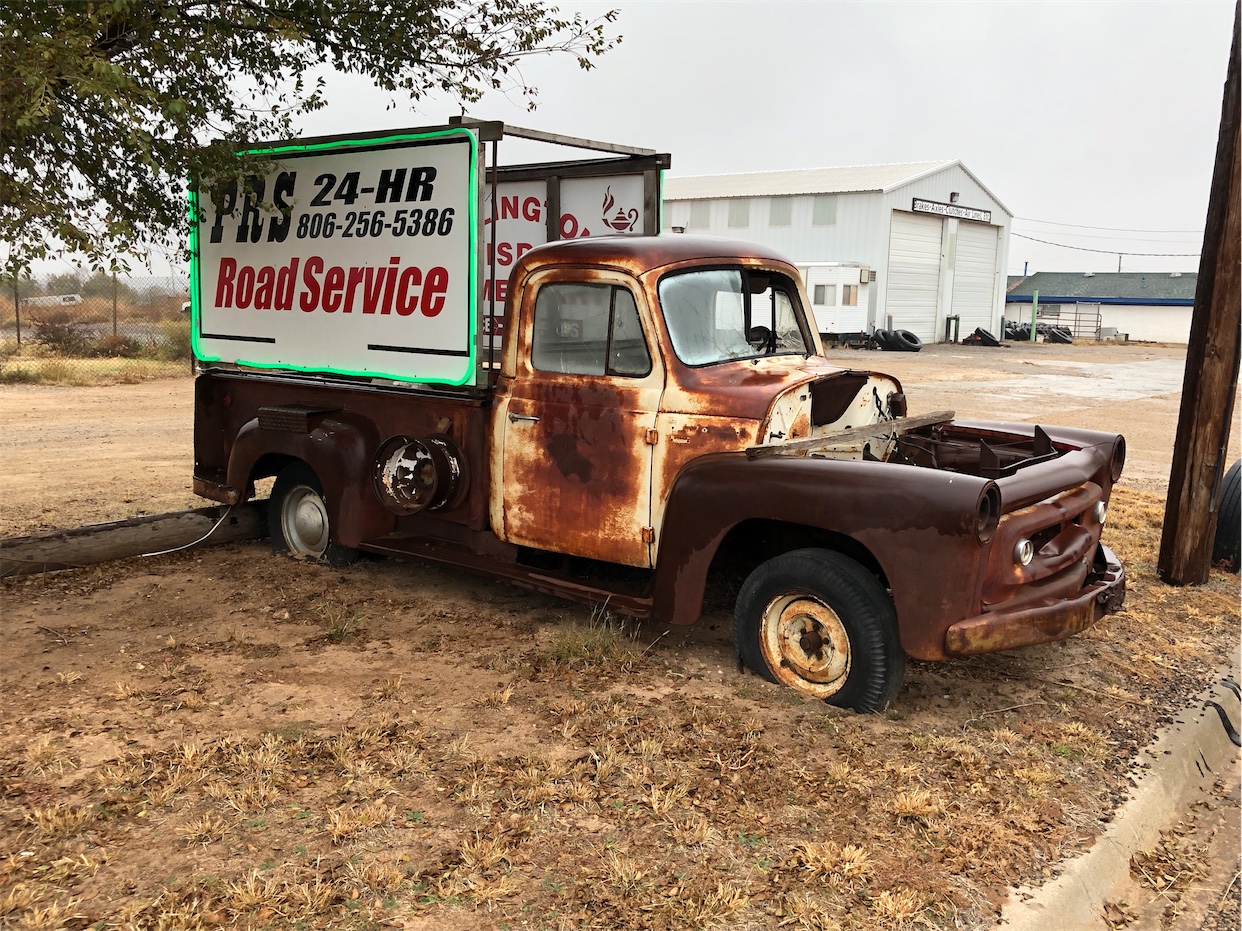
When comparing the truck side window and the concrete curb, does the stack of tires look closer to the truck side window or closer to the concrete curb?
the concrete curb

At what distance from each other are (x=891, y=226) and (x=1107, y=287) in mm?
29182

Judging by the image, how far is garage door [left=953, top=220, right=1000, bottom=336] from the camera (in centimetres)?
4081

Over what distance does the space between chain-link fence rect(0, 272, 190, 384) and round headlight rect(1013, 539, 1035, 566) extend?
52.0 ft

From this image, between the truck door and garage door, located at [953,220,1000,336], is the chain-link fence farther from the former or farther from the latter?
garage door, located at [953,220,1000,336]

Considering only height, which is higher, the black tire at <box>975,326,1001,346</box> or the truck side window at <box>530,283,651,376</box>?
the black tire at <box>975,326,1001,346</box>

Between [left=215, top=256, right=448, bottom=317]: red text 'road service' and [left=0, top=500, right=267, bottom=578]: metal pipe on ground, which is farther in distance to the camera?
[left=0, top=500, right=267, bottom=578]: metal pipe on ground

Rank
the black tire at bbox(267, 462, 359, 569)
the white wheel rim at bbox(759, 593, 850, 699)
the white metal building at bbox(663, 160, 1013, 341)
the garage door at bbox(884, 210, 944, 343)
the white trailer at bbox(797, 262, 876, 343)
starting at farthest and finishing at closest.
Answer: the garage door at bbox(884, 210, 944, 343), the white metal building at bbox(663, 160, 1013, 341), the white trailer at bbox(797, 262, 876, 343), the black tire at bbox(267, 462, 359, 569), the white wheel rim at bbox(759, 593, 850, 699)

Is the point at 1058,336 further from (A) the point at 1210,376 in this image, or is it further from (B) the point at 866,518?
(B) the point at 866,518

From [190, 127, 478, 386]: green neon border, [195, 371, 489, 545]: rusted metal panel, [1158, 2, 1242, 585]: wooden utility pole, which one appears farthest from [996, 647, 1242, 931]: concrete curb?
[190, 127, 478, 386]: green neon border

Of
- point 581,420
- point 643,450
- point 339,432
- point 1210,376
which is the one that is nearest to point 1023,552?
point 643,450

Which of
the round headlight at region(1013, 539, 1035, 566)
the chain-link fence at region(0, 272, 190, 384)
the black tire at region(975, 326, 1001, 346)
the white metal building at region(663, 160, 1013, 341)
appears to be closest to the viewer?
the round headlight at region(1013, 539, 1035, 566)

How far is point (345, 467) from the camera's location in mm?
5641

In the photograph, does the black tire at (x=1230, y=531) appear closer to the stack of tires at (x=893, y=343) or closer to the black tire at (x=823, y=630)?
the black tire at (x=823, y=630)

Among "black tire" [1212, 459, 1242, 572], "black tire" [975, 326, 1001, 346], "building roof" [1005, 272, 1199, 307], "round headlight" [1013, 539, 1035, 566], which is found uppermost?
"building roof" [1005, 272, 1199, 307]
